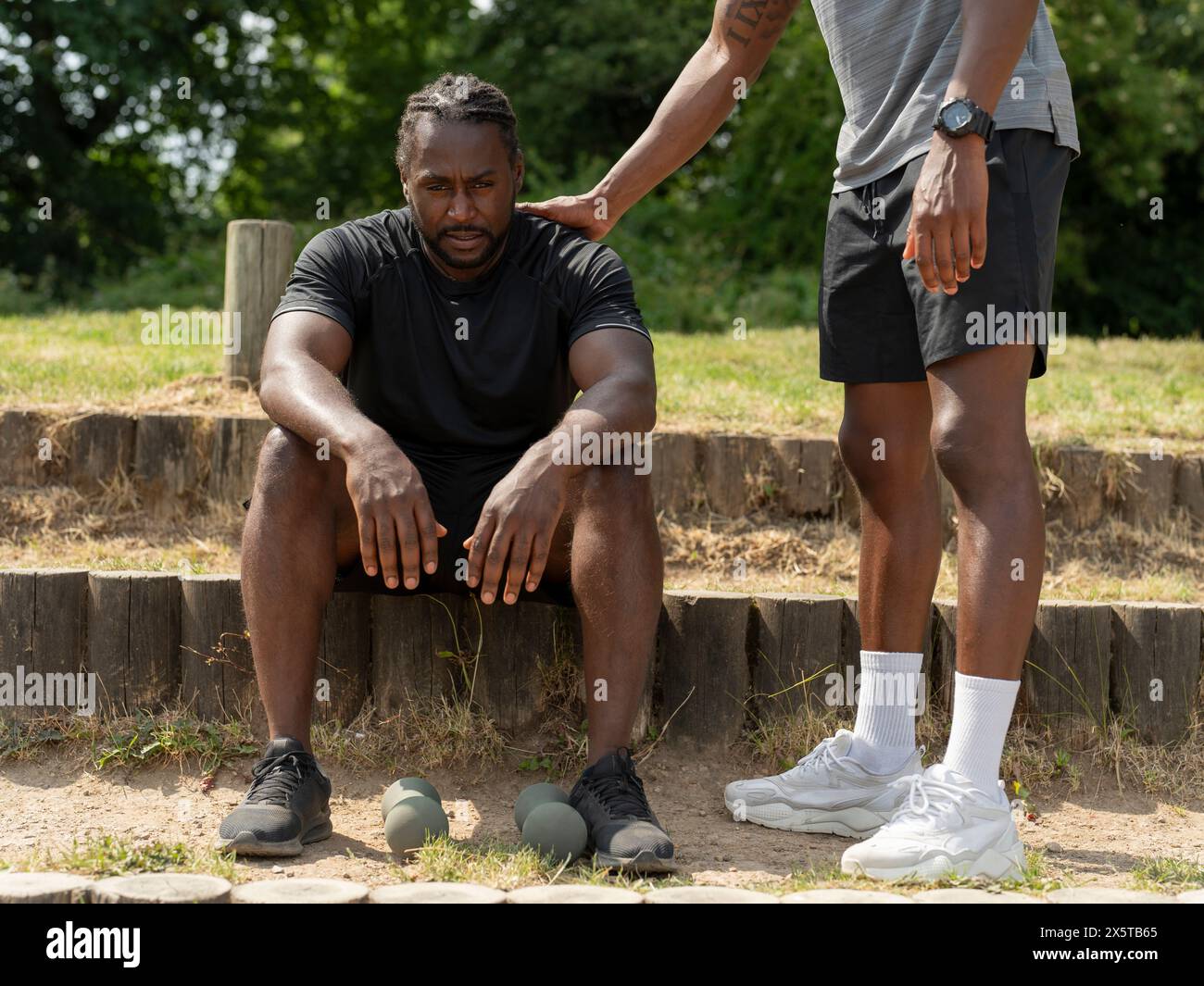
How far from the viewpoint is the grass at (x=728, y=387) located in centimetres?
445

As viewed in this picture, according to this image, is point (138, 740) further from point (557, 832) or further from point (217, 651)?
point (557, 832)

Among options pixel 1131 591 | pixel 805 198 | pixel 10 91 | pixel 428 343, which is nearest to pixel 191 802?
pixel 428 343

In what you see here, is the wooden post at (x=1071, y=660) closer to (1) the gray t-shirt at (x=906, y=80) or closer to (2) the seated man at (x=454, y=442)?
(2) the seated man at (x=454, y=442)

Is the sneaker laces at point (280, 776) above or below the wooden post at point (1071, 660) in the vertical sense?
below

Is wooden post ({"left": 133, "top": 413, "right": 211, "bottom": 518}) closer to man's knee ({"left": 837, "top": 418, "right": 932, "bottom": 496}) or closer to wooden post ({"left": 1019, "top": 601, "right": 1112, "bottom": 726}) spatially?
man's knee ({"left": 837, "top": 418, "right": 932, "bottom": 496})

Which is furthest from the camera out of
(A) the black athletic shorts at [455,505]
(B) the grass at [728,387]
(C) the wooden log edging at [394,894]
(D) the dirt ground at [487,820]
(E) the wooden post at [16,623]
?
(B) the grass at [728,387]

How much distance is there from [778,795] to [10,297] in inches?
348

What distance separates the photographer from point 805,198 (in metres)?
12.2

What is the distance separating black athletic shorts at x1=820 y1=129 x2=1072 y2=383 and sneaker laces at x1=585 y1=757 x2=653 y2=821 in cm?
98

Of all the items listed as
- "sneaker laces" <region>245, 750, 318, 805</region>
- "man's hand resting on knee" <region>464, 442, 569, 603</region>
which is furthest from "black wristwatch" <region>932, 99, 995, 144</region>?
"sneaker laces" <region>245, 750, 318, 805</region>

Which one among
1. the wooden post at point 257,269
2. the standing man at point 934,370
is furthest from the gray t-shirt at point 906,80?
the wooden post at point 257,269

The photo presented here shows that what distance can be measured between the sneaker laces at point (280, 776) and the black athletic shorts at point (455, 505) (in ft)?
1.62

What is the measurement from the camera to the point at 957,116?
2.44 m
